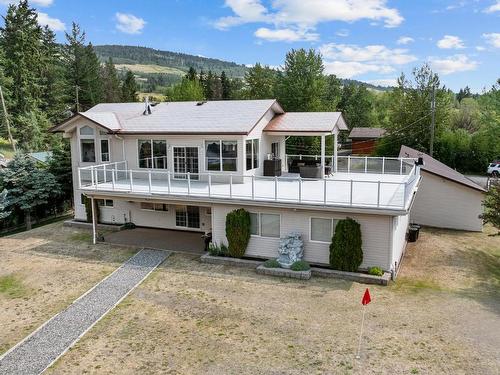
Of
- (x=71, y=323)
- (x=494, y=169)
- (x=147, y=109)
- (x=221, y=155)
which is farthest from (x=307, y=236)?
(x=494, y=169)

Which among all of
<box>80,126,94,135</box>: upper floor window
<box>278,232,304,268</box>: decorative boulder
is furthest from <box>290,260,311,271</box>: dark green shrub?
<box>80,126,94,135</box>: upper floor window

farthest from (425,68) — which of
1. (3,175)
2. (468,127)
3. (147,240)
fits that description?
(3,175)

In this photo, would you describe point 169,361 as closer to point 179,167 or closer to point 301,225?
point 301,225

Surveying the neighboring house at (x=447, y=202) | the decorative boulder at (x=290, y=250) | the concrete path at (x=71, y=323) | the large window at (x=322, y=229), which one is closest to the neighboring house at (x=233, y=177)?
the large window at (x=322, y=229)

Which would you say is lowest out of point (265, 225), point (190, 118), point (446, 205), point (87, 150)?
point (446, 205)

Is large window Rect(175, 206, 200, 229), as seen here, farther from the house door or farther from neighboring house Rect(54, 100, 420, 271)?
the house door

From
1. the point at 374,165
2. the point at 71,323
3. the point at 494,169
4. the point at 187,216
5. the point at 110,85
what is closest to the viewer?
the point at 71,323

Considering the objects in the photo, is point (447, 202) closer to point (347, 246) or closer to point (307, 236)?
point (347, 246)
